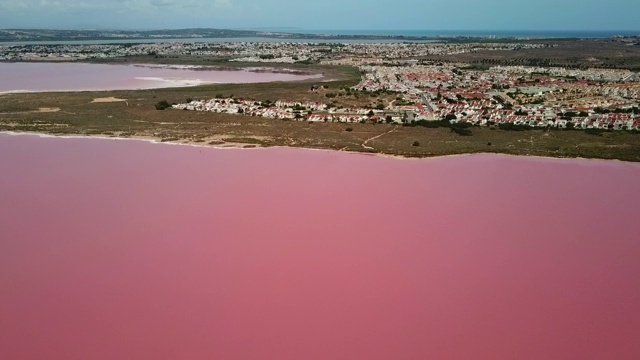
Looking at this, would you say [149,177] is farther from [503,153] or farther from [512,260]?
[503,153]

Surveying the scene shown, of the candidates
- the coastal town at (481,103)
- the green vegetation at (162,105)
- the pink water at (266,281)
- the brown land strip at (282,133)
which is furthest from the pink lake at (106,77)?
the pink water at (266,281)

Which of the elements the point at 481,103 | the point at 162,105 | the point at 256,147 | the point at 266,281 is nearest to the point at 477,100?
the point at 481,103

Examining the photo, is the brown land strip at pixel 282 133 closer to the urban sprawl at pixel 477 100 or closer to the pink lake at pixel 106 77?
the urban sprawl at pixel 477 100

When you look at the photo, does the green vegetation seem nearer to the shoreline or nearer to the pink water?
the shoreline

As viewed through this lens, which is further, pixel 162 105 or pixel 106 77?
pixel 106 77

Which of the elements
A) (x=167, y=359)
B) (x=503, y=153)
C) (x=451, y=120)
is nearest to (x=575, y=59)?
(x=451, y=120)

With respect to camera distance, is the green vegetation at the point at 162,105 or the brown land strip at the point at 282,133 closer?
the brown land strip at the point at 282,133

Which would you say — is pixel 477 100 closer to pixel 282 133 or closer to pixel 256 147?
pixel 282 133

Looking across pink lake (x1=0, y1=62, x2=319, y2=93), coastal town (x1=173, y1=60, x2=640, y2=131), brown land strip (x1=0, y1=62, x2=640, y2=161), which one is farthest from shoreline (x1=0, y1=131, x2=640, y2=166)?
pink lake (x1=0, y1=62, x2=319, y2=93)
